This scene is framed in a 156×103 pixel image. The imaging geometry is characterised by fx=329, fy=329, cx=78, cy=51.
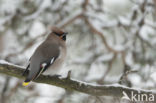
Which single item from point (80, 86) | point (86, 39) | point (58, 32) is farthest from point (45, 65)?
point (86, 39)

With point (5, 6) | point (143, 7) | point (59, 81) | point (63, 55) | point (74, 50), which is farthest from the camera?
point (74, 50)

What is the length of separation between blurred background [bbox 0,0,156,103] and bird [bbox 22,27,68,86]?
121 cm

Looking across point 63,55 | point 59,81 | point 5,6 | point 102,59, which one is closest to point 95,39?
point 102,59

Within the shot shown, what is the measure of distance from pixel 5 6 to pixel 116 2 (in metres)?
2.14

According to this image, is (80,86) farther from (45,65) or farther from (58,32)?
(58,32)

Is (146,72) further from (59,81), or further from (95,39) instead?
(59,81)

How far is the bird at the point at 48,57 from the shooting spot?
135 inches

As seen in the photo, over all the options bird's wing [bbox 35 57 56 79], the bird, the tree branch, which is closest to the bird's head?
the bird

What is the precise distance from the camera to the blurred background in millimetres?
5285

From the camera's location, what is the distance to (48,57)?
373 cm

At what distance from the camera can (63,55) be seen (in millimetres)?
3918

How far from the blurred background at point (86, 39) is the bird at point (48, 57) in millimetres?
1215

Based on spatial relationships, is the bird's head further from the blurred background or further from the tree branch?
the blurred background

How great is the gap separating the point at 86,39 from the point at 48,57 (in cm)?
280
